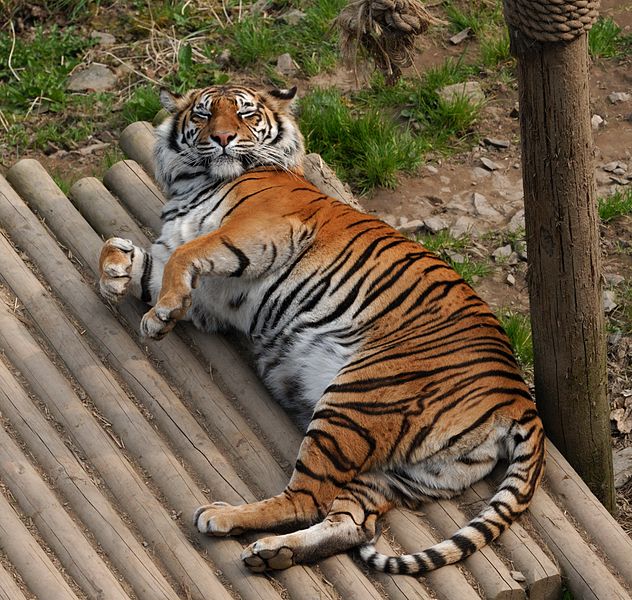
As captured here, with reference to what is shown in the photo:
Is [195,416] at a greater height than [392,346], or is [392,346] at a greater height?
[392,346]

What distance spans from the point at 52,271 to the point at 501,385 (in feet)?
7.40

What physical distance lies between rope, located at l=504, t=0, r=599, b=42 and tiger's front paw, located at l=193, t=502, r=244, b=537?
2.07 m

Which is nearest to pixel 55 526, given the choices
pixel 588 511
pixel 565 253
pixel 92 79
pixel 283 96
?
pixel 588 511

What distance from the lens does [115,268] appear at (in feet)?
17.3

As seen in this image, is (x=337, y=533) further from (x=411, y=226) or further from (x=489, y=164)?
(x=489, y=164)

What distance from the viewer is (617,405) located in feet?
18.4

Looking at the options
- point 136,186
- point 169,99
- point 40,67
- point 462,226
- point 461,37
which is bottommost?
point 40,67

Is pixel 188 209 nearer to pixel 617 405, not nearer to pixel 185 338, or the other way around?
pixel 185 338

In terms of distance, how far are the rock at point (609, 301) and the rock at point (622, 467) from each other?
93 cm

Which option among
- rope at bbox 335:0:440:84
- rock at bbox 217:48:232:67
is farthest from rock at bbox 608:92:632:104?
rope at bbox 335:0:440:84

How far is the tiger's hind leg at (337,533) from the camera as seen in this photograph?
4.21 m

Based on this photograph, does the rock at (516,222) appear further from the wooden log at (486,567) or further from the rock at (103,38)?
the rock at (103,38)

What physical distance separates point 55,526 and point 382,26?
2267mm

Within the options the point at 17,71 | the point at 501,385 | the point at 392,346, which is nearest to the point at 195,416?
the point at 392,346
